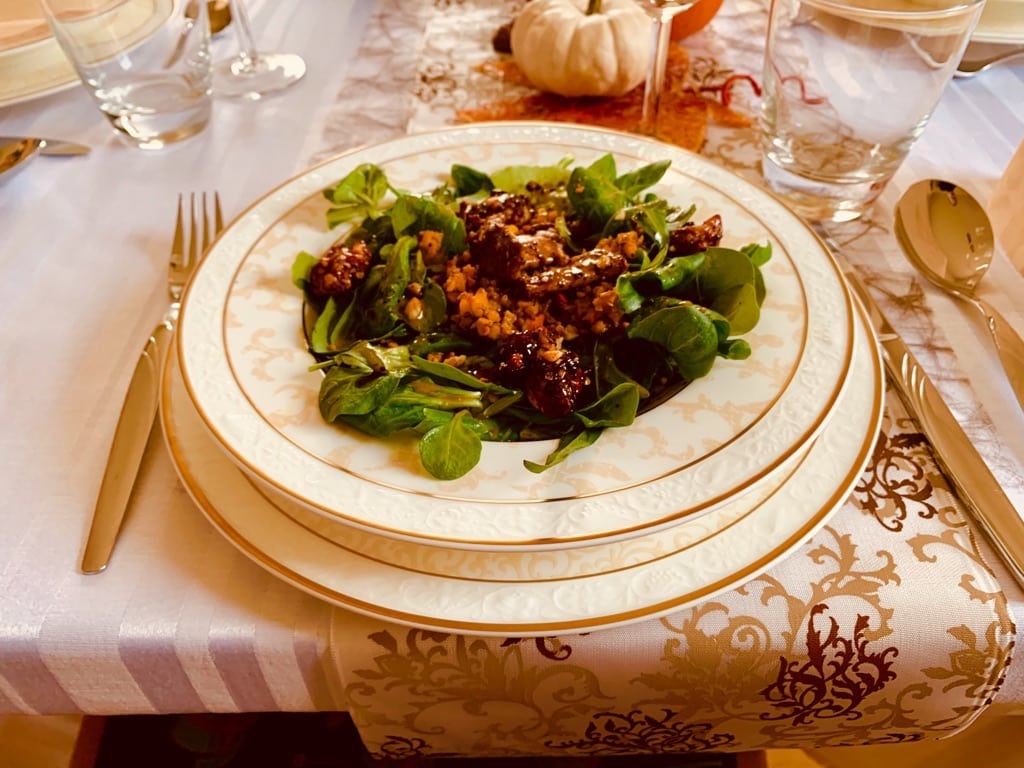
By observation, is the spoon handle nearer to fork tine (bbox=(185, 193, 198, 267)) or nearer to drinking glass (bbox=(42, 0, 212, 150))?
fork tine (bbox=(185, 193, 198, 267))

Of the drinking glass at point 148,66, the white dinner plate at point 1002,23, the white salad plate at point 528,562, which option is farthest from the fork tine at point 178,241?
the white dinner plate at point 1002,23

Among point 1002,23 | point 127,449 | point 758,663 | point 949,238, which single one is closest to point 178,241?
point 127,449

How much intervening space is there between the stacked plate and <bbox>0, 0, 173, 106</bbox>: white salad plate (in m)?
0.64

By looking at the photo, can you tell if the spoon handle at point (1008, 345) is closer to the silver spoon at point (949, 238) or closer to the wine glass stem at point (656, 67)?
the silver spoon at point (949, 238)

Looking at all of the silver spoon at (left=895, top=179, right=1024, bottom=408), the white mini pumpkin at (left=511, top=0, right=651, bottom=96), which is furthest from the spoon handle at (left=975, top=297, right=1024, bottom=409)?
the white mini pumpkin at (left=511, top=0, right=651, bottom=96)

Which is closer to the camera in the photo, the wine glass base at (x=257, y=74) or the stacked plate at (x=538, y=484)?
the stacked plate at (x=538, y=484)

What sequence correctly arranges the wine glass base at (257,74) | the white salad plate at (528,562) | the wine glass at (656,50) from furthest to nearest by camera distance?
the wine glass base at (257,74) < the wine glass at (656,50) < the white salad plate at (528,562)

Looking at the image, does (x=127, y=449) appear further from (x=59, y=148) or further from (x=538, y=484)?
(x=59, y=148)

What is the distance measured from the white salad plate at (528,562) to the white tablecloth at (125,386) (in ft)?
0.14

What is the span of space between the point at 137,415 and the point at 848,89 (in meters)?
0.88

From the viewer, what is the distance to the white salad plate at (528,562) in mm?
540

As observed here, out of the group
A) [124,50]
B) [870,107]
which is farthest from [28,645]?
[870,107]

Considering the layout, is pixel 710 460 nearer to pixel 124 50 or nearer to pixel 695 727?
pixel 695 727

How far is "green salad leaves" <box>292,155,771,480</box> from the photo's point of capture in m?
Result: 0.62
